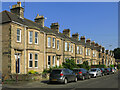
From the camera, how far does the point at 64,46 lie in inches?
1430

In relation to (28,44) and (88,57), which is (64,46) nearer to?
(28,44)

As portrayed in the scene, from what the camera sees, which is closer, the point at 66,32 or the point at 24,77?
the point at 24,77

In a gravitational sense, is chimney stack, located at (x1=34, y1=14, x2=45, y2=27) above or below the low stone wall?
above

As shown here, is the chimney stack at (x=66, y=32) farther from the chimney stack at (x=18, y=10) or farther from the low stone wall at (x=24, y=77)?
the low stone wall at (x=24, y=77)

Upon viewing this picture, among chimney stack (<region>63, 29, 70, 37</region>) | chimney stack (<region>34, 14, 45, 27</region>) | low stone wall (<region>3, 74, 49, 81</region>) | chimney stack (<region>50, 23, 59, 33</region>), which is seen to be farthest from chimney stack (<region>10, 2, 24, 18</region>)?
chimney stack (<region>63, 29, 70, 37</region>)

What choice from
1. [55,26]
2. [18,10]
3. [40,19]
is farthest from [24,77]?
[55,26]

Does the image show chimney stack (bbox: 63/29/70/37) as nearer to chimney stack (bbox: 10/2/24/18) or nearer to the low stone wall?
chimney stack (bbox: 10/2/24/18)

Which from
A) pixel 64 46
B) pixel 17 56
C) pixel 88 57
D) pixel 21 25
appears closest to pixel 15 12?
pixel 21 25

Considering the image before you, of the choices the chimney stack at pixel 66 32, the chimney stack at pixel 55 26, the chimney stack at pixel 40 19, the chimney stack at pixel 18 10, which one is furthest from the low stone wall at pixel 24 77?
the chimney stack at pixel 66 32

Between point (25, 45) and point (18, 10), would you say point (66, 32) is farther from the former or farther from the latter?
point (25, 45)

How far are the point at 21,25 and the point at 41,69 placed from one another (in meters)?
7.93

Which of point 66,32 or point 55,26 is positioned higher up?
point 55,26

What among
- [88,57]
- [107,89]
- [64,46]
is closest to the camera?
[107,89]

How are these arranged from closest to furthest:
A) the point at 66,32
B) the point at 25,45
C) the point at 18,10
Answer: the point at 25,45
the point at 18,10
the point at 66,32
